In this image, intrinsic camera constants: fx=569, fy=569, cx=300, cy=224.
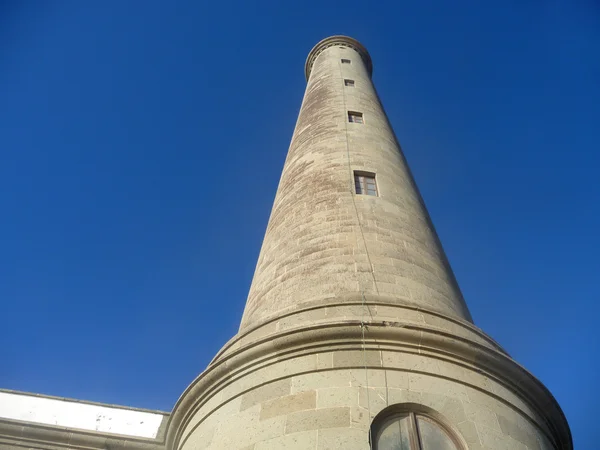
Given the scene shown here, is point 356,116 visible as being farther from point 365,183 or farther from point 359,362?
point 359,362

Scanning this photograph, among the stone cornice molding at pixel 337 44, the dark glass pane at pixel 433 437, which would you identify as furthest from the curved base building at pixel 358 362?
the stone cornice molding at pixel 337 44

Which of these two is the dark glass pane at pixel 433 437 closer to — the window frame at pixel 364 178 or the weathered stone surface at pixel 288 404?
the weathered stone surface at pixel 288 404

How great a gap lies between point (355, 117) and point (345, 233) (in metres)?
5.99

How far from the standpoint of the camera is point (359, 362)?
685 cm

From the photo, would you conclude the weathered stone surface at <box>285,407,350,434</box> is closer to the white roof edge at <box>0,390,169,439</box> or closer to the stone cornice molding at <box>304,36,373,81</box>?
the white roof edge at <box>0,390,169,439</box>

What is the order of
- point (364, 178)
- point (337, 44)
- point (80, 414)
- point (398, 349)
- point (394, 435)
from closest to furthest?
point (394, 435), point (398, 349), point (80, 414), point (364, 178), point (337, 44)

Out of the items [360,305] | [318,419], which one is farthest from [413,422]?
[360,305]

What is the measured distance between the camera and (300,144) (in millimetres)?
13914

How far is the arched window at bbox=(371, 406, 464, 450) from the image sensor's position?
244 inches

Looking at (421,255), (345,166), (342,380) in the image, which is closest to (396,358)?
(342,380)

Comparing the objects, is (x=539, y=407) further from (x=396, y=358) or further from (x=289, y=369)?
(x=289, y=369)

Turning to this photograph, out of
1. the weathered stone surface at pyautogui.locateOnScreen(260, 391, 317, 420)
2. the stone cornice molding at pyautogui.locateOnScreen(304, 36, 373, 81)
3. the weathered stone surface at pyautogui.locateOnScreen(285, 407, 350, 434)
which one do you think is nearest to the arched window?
the weathered stone surface at pyautogui.locateOnScreen(285, 407, 350, 434)

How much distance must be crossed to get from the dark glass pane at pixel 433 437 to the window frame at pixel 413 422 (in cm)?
2

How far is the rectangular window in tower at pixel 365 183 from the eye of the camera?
36.4 ft
